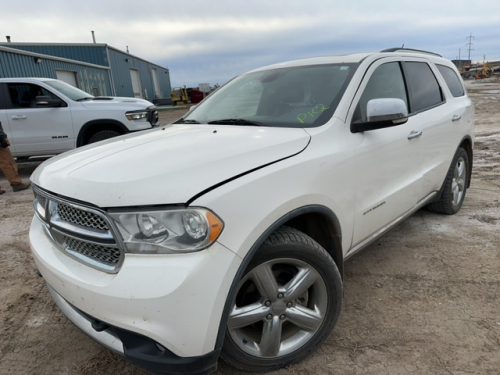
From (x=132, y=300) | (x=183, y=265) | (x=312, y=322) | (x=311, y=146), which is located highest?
(x=311, y=146)

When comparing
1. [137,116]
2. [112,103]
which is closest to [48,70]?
[112,103]

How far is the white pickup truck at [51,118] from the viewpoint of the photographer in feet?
22.7

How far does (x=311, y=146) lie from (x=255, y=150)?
36cm

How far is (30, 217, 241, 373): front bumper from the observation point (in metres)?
1.48

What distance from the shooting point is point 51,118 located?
6969mm

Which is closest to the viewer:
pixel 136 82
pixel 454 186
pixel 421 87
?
pixel 421 87

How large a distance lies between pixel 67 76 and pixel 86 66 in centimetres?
268

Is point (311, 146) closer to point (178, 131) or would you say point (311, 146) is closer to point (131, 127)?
point (178, 131)

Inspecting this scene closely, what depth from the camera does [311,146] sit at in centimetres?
208

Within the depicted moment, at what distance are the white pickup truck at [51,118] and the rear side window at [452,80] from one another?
4850 mm

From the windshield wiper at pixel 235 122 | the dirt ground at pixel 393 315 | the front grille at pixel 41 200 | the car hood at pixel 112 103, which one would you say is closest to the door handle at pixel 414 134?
the dirt ground at pixel 393 315

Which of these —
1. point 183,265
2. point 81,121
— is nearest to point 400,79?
point 183,265

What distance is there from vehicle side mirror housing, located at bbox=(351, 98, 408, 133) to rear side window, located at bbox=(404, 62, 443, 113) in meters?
0.90

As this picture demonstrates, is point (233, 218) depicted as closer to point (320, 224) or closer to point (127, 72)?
point (320, 224)
